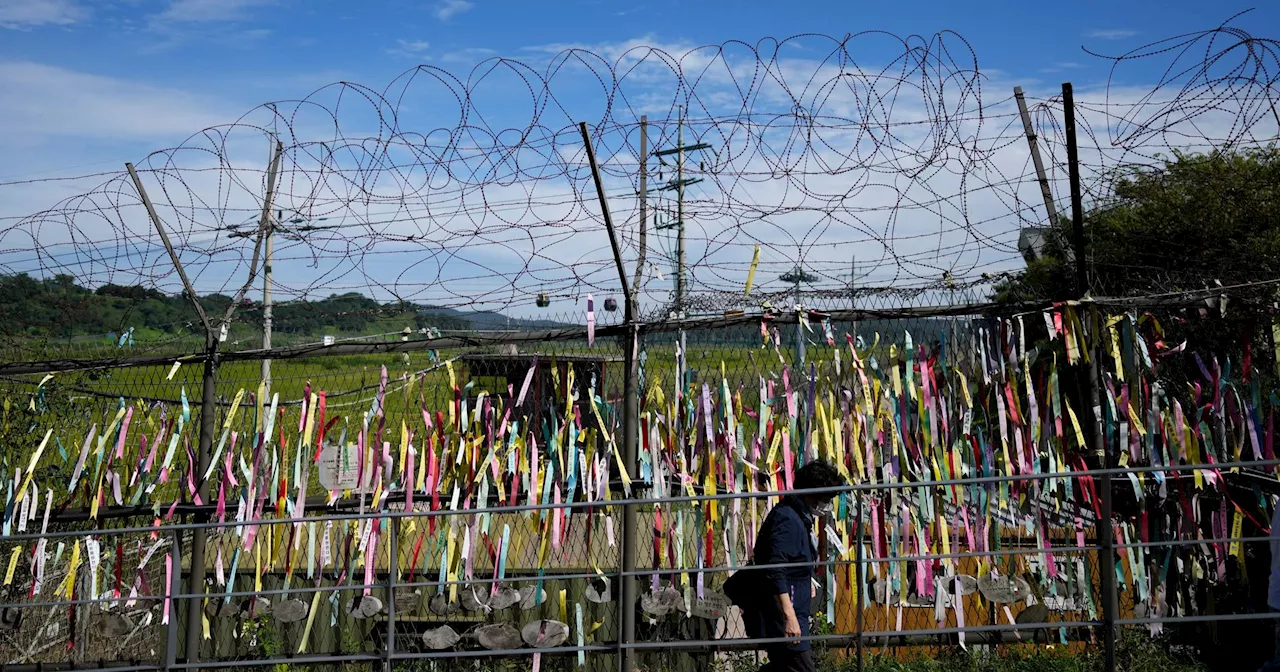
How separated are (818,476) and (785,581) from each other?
47 cm

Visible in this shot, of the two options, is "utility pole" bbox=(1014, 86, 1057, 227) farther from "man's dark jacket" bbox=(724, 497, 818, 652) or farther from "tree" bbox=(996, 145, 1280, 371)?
"man's dark jacket" bbox=(724, 497, 818, 652)

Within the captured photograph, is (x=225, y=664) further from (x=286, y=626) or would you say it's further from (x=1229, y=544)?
(x=1229, y=544)

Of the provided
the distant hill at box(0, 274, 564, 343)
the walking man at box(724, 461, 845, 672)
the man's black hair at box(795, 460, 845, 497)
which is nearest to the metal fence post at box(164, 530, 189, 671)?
the distant hill at box(0, 274, 564, 343)

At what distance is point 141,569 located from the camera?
5.67 metres

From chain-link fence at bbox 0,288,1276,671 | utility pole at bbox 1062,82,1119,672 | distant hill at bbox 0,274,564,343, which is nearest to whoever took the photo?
utility pole at bbox 1062,82,1119,672

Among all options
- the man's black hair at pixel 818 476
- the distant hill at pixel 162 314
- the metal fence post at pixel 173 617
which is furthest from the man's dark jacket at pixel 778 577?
the metal fence post at pixel 173 617

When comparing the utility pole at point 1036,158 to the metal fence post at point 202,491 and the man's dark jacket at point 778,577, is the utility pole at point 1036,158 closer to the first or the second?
the man's dark jacket at point 778,577

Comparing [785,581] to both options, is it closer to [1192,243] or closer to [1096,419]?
[1096,419]

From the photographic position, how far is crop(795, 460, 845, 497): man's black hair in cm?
475

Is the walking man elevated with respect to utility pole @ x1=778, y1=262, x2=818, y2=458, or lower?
lower

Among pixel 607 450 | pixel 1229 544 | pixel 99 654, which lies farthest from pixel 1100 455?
pixel 99 654

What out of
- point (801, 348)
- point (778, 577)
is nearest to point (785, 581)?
point (778, 577)

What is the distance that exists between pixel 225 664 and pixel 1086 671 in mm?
3770

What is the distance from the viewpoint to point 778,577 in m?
4.70
